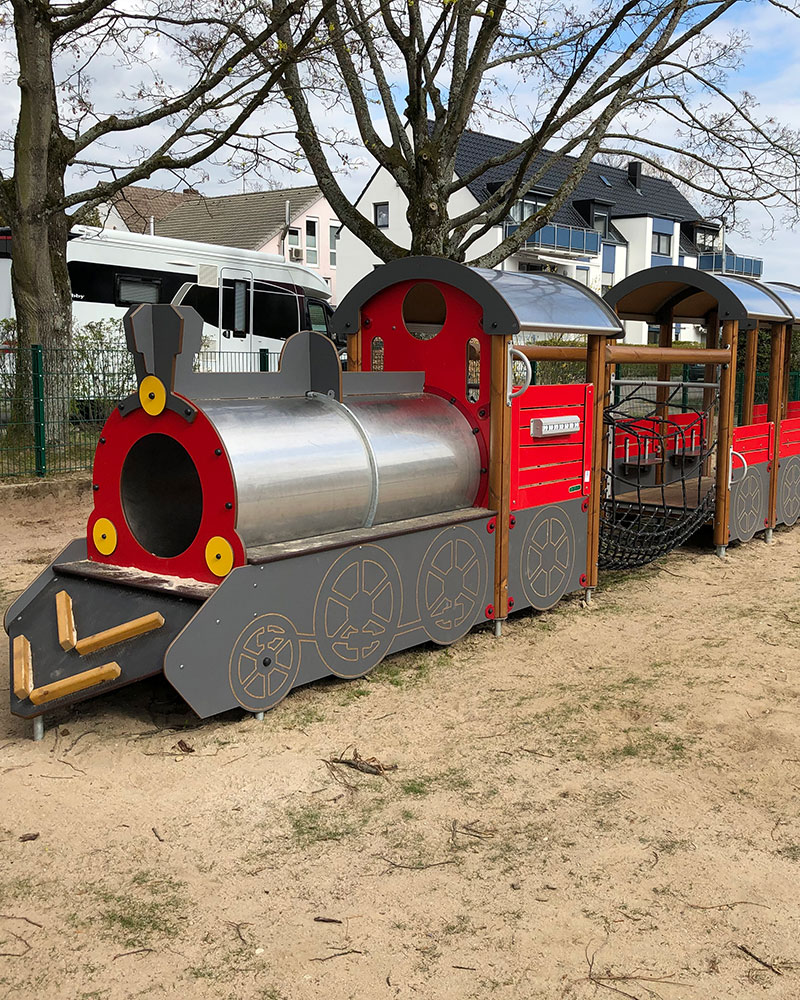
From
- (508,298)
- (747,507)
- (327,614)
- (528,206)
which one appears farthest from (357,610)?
(528,206)

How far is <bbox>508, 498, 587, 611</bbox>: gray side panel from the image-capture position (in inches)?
237

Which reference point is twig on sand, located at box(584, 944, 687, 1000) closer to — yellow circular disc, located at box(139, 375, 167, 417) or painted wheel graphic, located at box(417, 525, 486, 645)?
painted wheel graphic, located at box(417, 525, 486, 645)

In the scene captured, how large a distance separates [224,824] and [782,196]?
13.7 m

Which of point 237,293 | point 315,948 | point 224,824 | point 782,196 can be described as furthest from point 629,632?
point 237,293

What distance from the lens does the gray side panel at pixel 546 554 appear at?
19.8 feet

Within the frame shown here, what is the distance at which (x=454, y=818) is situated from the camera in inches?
142

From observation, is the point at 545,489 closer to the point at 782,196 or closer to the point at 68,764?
the point at 68,764

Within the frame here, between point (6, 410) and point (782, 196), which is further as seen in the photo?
point (782, 196)

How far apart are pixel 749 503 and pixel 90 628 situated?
20.3ft

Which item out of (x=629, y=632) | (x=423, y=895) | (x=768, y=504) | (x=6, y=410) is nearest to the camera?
(x=423, y=895)

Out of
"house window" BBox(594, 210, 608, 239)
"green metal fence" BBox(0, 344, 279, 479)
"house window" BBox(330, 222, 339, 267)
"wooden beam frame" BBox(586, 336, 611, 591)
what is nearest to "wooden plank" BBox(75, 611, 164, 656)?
"wooden beam frame" BBox(586, 336, 611, 591)

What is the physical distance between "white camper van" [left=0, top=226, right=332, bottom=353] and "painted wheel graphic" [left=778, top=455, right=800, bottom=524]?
8.29 meters

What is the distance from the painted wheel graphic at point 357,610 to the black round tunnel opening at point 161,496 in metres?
0.74

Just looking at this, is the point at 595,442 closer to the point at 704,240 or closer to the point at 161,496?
the point at 161,496
